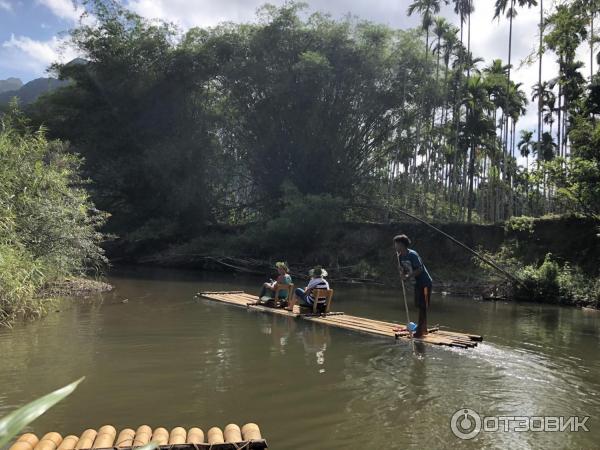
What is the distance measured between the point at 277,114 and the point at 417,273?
68.0 ft

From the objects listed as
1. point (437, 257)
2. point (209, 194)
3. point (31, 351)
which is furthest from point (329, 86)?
point (31, 351)

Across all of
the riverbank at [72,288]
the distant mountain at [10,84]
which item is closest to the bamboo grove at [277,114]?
the riverbank at [72,288]

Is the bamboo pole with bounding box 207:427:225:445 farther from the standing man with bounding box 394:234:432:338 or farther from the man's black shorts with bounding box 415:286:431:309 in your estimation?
the man's black shorts with bounding box 415:286:431:309

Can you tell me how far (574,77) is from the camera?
89.9 ft

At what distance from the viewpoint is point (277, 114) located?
90.8 ft

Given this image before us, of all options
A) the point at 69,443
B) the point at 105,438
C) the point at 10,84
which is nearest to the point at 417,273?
the point at 105,438

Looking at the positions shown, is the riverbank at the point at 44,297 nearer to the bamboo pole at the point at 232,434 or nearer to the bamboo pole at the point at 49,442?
the bamboo pole at the point at 49,442

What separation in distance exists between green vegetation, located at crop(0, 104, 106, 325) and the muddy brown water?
77 centimetres

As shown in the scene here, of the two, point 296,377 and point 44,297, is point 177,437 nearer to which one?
point 296,377

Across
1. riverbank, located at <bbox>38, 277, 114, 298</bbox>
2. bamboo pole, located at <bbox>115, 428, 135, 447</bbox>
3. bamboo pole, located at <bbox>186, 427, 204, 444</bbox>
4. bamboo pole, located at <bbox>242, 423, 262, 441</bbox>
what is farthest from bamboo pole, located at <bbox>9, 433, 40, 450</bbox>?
riverbank, located at <bbox>38, 277, 114, 298</bbox>

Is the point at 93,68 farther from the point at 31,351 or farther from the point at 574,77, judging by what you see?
the point at 574,77

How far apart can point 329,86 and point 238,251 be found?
387 inches

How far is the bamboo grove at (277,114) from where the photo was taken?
2606cm

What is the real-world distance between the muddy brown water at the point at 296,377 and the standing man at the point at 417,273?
59cm
